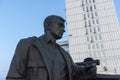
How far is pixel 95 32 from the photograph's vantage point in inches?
2338

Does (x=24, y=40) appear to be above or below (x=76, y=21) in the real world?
below

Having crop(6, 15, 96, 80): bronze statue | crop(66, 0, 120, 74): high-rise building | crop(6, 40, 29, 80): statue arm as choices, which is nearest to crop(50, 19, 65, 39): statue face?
crop(6, 15, 96, 80): bronze statue

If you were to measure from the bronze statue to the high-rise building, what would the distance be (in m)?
52.2

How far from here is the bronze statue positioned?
7.93 ft

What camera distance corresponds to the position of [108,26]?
58938 millimetres

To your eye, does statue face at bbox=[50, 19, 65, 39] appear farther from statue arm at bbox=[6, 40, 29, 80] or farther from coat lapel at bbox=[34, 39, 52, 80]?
statue arm at bbox=[6, 40, 29, 80]

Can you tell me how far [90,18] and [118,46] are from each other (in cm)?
1026

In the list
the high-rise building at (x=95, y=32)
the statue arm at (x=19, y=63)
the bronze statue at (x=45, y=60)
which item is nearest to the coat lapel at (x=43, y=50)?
the bronze statue at (x=45, y=60)

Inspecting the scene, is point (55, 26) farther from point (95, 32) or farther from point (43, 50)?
point (95, 32)

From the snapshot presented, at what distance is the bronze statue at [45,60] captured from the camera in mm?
2418

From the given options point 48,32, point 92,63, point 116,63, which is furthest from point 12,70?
point 116,63

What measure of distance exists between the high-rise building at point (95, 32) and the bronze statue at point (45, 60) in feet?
171

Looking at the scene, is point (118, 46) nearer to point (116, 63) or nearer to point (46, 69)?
point (116, 63)

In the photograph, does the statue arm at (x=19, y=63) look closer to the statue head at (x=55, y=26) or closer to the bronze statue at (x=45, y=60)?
the bronze statue at (x=45, y=60)
